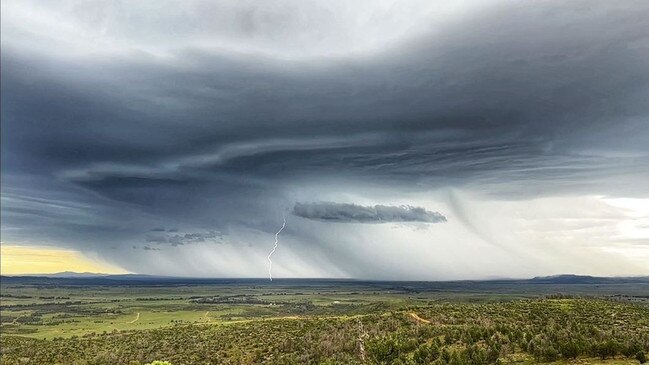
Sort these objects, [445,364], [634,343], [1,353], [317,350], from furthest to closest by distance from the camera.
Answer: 1. [1,353]
2. [317,350]
3. [445,364]
4. [634,343]

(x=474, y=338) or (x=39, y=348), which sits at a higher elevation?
(x=474, y=338)

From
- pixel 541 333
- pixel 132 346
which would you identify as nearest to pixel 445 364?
pixel 541 333

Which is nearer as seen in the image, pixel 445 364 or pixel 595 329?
pixel 445 364

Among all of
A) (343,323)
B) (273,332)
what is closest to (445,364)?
(343,323)

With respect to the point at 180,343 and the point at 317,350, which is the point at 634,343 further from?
the point at 180,343

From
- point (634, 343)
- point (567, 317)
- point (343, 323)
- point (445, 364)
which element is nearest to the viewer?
point (634, 343)

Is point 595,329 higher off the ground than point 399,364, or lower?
higher

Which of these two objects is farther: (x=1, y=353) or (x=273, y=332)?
(x=1, y=353)

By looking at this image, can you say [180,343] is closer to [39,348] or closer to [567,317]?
[39,348]

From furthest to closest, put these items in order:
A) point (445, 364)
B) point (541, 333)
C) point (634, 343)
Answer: point (541, 333) < point (445, 364) < point (634, 343)
